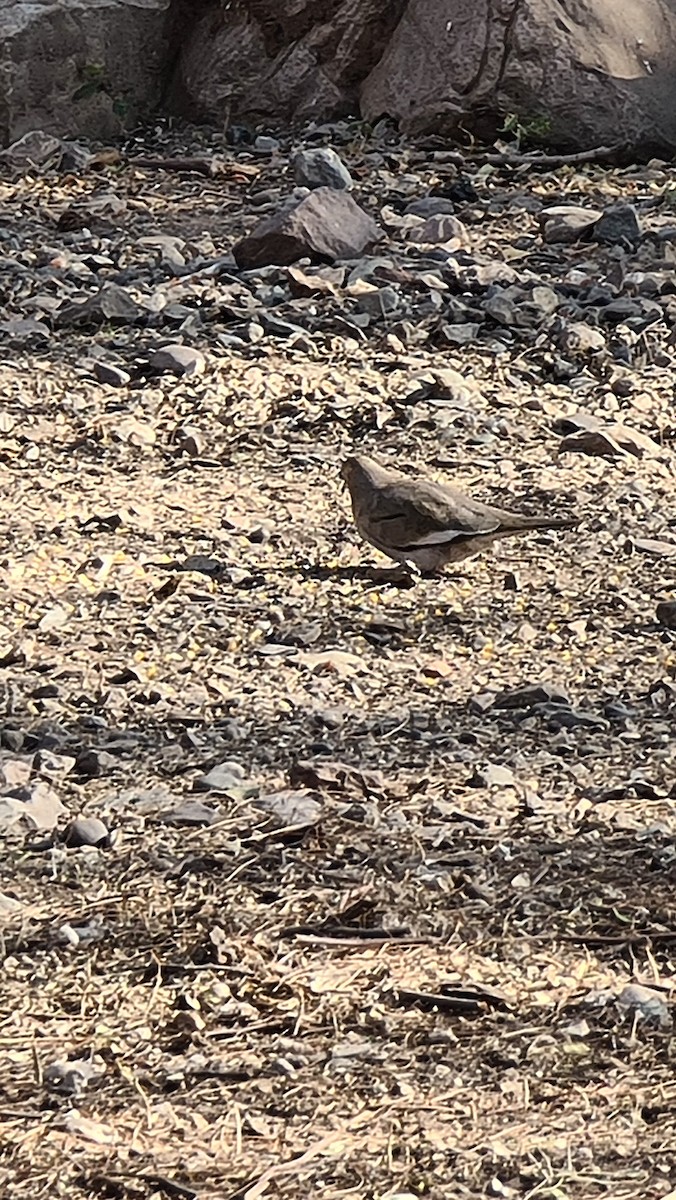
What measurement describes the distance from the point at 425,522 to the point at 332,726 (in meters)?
0.94

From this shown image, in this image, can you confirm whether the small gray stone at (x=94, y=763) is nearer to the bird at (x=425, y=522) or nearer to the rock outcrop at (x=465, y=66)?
the bird at (x=425, y=522)

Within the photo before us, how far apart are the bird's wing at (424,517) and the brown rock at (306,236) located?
7.32ft

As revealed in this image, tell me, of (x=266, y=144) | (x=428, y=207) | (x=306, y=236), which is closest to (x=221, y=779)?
(x=306, y=236)

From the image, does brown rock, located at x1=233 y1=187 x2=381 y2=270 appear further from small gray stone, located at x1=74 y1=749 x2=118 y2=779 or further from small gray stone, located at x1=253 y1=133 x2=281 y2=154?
small gray stone, located at x1=74 y1=749 x2=118 y2=779

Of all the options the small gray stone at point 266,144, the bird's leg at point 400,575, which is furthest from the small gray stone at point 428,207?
the bird's leg at point 400,575

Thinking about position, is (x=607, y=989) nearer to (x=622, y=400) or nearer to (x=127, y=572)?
(x=127, y=572)

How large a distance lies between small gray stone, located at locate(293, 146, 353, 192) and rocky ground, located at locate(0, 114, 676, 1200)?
0.41m

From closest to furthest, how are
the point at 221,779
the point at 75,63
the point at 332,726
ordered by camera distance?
the point at 221,779 → the point at 332,726 → the point at 75,63

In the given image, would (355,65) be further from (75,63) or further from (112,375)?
(112,375)

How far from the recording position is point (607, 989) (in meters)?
2.62

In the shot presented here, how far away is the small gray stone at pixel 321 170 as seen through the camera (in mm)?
7344

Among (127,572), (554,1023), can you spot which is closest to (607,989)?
(554,1023)

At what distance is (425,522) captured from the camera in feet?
14.3

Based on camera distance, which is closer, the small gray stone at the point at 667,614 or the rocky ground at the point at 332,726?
the rocky ground at the point at 332,726
